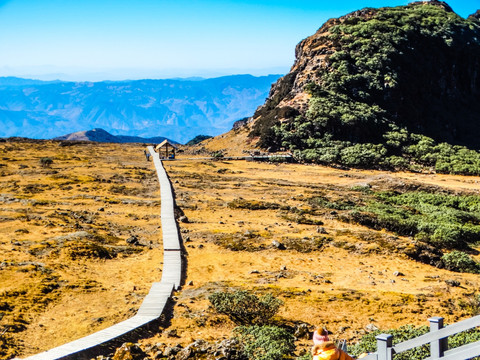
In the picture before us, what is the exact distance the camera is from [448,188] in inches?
1479

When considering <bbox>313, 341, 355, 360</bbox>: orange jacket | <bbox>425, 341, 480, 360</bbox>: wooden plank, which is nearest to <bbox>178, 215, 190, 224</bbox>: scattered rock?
<bbox>313, 341, 355, 360</bbox>: orange jacket

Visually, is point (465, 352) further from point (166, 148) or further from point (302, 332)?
point (166, 148)

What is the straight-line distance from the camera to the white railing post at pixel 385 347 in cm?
576

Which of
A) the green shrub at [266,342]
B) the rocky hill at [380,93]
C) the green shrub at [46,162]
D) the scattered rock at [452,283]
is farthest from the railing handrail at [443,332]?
the rocky hill at [380,93]

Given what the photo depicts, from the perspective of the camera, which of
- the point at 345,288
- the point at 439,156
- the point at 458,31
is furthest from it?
the point at 458,31

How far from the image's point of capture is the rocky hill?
5452cm

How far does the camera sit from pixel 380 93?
62.6 metres

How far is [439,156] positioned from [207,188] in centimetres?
3013

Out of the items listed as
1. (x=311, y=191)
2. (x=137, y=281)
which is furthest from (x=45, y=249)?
(x=311, y=191)

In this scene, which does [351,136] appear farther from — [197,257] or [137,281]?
[137,281]

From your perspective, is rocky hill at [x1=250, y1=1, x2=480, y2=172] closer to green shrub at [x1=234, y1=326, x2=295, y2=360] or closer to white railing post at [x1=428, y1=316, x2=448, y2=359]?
green shrub at [x1=234, y1=326, x2=295, y2=360]

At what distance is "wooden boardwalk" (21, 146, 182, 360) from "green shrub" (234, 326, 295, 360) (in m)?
2.76

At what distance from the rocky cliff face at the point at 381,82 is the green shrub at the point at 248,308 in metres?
44.3

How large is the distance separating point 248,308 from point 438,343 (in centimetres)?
801
